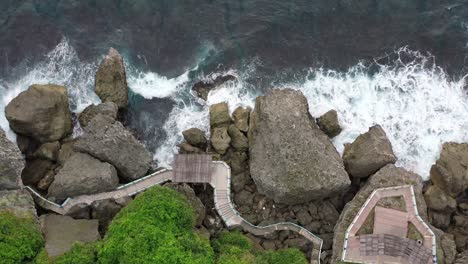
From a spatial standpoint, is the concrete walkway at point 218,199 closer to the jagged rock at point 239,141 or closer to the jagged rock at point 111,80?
the jagged rock at point 239,141

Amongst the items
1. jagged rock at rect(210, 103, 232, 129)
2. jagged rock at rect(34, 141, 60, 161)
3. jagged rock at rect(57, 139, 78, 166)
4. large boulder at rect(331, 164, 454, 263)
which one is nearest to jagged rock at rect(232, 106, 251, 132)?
jagged rock at rect(210, 103, 232, 129)

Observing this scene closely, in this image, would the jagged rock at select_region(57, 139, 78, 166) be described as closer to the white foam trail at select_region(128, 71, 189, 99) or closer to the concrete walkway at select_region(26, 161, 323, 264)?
the concrete walkway at select_region(26, 161, 323, 264)

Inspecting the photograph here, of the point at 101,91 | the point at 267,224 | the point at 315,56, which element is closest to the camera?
the point at 267,224

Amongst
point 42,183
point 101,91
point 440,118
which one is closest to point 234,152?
point 101,91

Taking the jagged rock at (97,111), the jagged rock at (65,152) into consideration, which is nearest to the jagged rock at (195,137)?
the jagged rock at (97,111)

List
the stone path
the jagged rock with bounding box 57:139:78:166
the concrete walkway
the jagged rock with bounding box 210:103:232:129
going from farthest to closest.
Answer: the jagged rock with bounding box 210:103:232:129 → the jagged rock with bounding box 57:139:78:166 → the concrete walkway → the stone path

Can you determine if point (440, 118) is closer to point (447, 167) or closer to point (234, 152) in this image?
point (447, 167)
